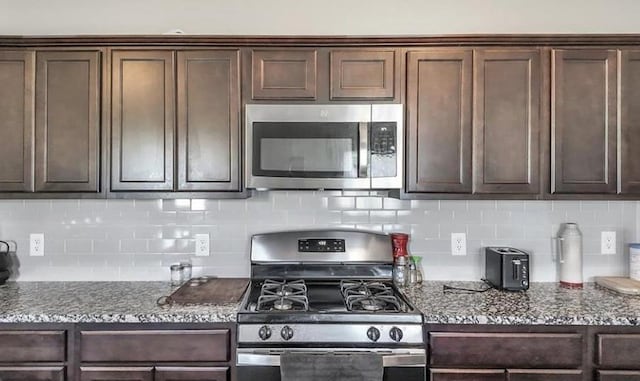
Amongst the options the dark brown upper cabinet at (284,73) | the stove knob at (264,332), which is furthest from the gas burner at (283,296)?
the dark brown upper cabinet at (284,73)

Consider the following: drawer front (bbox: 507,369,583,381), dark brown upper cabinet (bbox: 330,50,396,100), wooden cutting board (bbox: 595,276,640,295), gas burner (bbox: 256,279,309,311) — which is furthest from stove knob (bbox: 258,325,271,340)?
wooden cutting board (bbox: 595,276,640,295)

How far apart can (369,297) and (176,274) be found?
1.11m

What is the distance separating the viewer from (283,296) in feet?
6.04

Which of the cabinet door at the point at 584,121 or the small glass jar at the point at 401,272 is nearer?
the cabinet door at the point at 584,121

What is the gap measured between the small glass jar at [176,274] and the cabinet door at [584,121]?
2.05 m

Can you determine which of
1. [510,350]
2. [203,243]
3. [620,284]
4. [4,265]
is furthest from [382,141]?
[4,265]

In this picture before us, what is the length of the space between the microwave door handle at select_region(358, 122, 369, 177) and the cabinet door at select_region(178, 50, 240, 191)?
0.62 metres

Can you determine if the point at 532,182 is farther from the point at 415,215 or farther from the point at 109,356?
the point at 109,356

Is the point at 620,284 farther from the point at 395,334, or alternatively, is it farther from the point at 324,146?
the point at 324,146

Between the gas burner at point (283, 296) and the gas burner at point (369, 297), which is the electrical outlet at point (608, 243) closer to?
the gas burner at point (369, 297)

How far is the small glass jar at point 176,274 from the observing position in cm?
217

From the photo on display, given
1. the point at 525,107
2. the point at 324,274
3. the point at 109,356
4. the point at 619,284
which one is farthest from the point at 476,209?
the point at 109,356

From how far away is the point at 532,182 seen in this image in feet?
6.37

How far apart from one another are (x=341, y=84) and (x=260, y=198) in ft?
2.72
